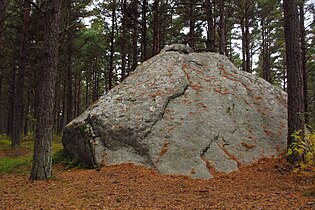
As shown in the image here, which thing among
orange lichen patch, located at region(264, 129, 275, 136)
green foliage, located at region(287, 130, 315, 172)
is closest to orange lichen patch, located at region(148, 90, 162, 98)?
orange lichen patch, located at region(264, 129, 275, 136)

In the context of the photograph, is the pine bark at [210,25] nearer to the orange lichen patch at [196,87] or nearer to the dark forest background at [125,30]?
the dark forest background at [125,30]

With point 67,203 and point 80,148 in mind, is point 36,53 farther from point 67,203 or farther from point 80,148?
point 67,203

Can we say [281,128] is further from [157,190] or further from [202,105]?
[157,190]

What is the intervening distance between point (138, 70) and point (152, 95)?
2339 mm

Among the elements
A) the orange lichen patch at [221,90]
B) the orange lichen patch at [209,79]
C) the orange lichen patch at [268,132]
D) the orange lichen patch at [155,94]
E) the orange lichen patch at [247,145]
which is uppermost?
the orange lichen patch at [209,79]

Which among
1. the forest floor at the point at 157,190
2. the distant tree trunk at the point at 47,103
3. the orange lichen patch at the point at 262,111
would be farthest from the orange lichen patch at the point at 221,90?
the distant tree trunk at the point at 47,103

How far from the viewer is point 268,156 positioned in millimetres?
7898

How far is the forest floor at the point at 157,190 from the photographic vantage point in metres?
4.39

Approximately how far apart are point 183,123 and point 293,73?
3640mm

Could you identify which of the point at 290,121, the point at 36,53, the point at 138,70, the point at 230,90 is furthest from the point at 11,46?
the point at 290,121

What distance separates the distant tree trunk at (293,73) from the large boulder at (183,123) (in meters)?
1.35

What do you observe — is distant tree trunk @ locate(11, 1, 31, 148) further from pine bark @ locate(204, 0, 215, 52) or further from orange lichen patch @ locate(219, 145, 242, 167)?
orange lichen patch @ locate(219, 145, 242, 167)

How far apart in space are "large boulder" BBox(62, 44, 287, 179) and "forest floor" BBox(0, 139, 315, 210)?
1.63 feet

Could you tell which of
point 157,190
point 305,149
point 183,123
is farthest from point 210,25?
point 157,190
